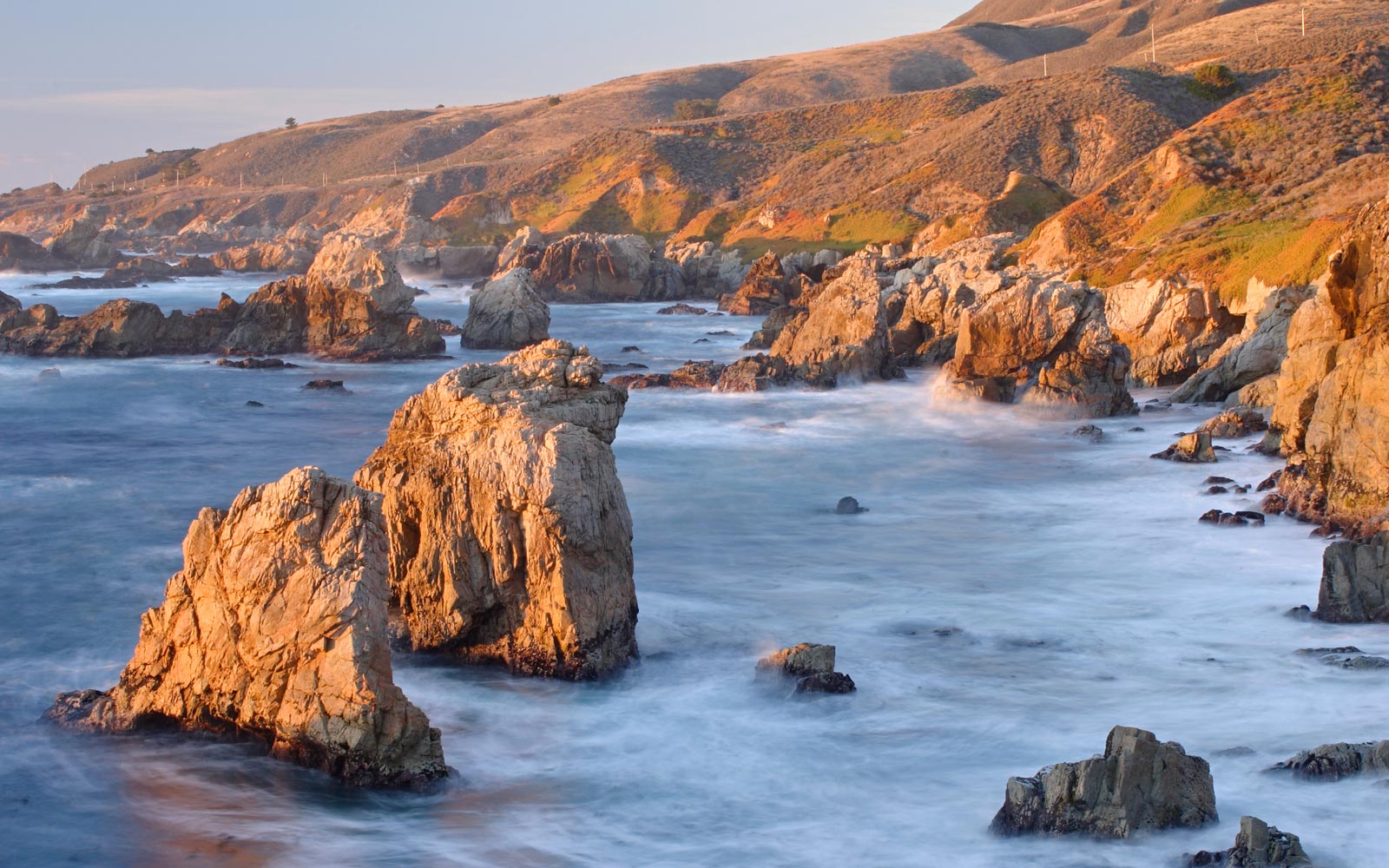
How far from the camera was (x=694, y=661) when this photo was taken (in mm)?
14523

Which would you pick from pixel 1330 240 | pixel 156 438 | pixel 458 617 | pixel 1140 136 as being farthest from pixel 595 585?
pixel 1140 136

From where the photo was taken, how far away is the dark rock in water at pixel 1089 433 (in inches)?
1110

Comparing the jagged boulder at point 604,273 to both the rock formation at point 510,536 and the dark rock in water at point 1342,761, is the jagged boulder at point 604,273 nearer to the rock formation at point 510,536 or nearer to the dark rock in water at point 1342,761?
the rock formation at point 510,536

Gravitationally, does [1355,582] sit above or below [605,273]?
below

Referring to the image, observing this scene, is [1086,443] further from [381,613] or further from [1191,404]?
[381,613]

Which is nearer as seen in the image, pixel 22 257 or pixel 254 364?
pixel 254 364

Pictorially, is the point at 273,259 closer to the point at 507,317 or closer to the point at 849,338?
the point at 507,317

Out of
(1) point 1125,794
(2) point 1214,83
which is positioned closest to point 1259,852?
Answer: (1) point 1125,794

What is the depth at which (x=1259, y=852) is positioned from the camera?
9117mm

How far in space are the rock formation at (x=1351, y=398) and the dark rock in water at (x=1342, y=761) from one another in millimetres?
7414

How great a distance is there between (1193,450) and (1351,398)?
646cm

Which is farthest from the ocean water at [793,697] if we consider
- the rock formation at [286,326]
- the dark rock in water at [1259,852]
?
the rock formation at [286,326]

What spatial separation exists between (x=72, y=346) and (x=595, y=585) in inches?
A: 1486

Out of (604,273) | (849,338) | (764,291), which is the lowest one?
(849,338)
